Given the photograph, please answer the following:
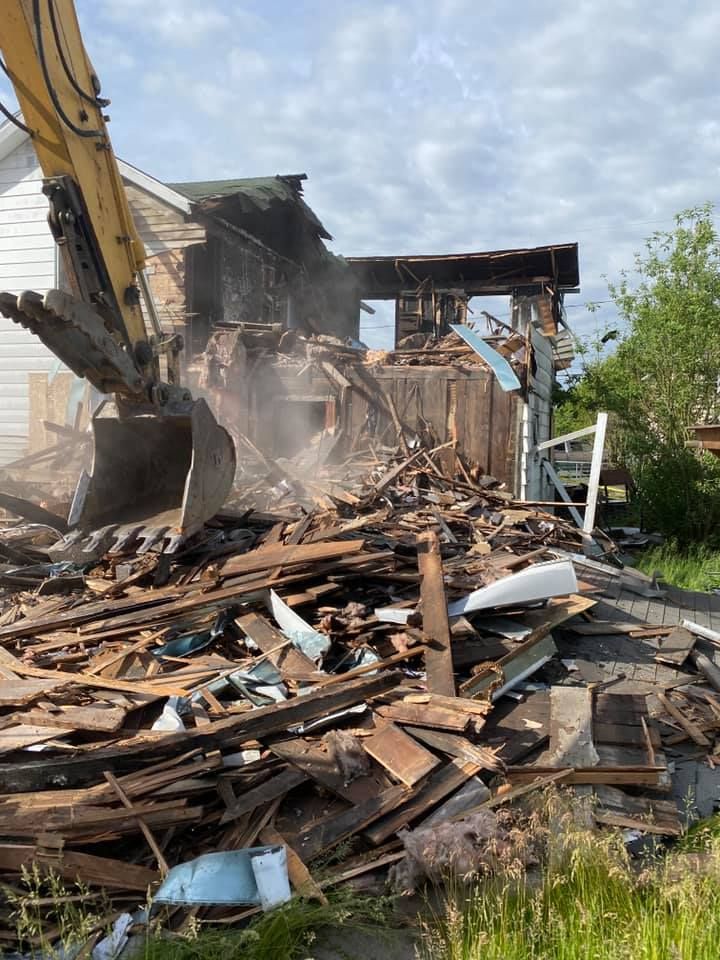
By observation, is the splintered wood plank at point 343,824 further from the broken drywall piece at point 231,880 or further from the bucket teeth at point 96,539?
the bucket teeth at point 96,539

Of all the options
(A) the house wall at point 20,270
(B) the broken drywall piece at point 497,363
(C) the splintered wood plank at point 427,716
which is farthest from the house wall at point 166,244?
(C) the splintered wood plank at point 427,716

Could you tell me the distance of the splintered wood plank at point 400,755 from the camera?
416cm

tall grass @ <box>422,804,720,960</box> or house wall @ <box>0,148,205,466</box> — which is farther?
house wall @ <box>0,148,205,466</box>

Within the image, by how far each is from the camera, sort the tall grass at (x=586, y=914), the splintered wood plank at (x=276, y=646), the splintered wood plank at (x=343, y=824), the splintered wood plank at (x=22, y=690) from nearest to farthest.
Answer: the tall grass at (x=586, y=914), the splintered wood plank at (x=343, y=824), the splintered wood plank at (x=22, y=690), the splintered wood plank at (x=276, y=646)

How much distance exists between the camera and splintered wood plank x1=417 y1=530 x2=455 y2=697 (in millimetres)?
5102

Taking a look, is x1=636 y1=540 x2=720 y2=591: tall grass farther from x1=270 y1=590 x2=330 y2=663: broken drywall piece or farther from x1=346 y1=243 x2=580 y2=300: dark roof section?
x1=346 y1=243 x2=580 y2=300: dark roof section

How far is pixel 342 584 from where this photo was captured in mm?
6391

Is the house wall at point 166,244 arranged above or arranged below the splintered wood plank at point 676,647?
above

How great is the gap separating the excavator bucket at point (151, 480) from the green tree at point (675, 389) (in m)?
12.7

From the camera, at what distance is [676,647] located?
6855mm

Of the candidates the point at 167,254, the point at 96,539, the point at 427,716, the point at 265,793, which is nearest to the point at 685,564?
the point at 427,716

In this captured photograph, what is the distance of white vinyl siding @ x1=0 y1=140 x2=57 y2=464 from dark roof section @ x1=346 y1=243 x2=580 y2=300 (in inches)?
463

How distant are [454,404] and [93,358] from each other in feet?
26.3

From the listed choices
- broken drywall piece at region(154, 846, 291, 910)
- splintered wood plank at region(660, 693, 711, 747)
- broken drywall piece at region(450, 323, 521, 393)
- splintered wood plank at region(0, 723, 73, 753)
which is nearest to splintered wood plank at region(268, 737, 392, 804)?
broken drywall piece at region(154, 846, 291, 910)
